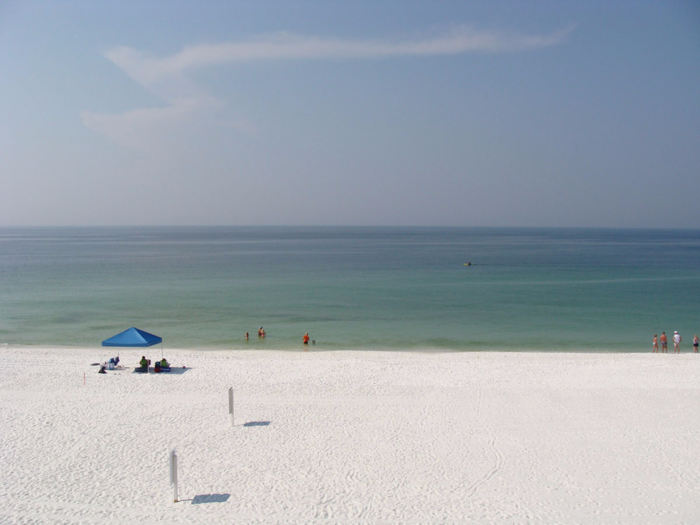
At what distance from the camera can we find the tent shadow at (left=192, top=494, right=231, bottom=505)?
9.64m

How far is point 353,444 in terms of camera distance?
1238 cm

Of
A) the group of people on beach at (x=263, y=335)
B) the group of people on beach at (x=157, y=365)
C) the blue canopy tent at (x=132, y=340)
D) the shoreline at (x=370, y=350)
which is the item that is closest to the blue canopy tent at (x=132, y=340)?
the blue canopy tent at (x=132, y=340)

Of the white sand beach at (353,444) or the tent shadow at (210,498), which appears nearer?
the white sand beach at (353,444)

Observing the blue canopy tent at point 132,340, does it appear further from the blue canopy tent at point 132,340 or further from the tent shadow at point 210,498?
the tent shadow at point 210,498

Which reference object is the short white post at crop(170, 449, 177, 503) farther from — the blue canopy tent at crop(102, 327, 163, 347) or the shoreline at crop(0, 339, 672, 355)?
the shoreline at crop(0, 339, 672, 355)

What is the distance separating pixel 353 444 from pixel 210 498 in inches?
148

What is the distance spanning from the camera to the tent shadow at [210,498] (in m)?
9.64

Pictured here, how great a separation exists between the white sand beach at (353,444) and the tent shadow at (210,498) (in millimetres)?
40

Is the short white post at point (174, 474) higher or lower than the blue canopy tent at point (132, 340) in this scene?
lower

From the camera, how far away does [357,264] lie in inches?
3184

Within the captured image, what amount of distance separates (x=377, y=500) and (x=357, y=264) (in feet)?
234

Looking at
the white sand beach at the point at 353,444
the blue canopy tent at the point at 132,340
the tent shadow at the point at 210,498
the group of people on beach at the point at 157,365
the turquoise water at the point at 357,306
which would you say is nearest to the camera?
the white sand beach at the point at 353,444

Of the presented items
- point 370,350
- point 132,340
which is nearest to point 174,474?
point 132,340

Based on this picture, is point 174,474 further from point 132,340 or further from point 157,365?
point 132,340
